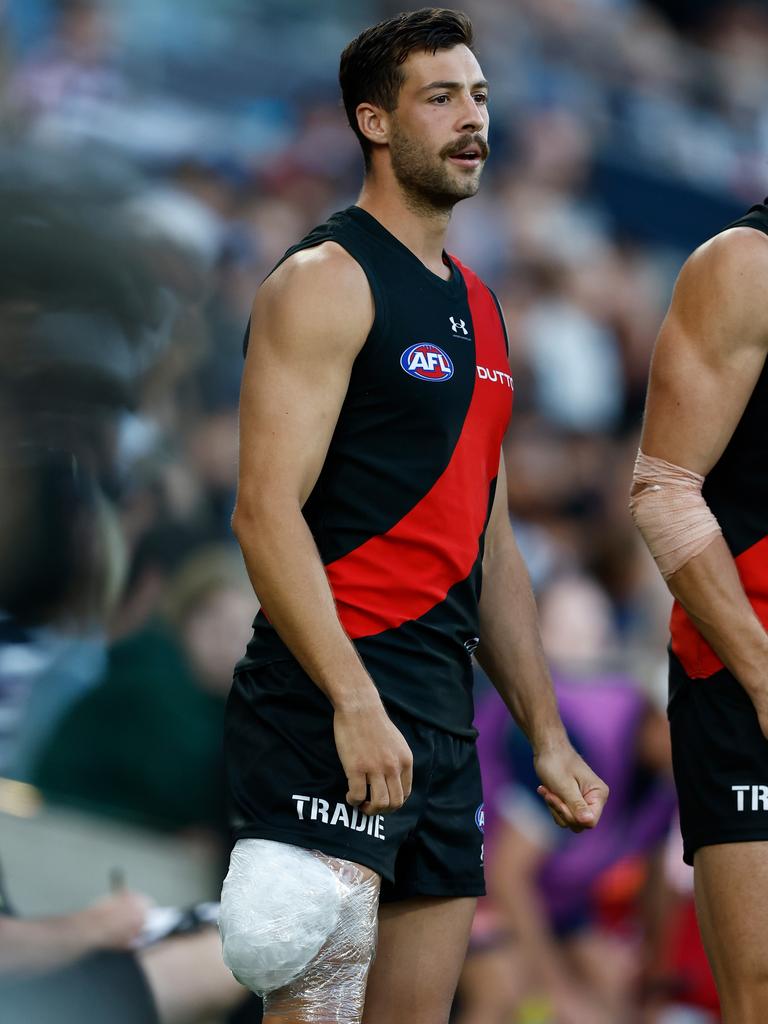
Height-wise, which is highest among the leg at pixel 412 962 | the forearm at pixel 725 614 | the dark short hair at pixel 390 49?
the dark short hair at pixel 390 49

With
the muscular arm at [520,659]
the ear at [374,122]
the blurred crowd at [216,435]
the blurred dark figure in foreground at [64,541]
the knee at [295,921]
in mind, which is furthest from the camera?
the blurred crowd at [216,435]

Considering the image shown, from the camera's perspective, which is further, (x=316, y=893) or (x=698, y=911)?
(x=698, y=911)

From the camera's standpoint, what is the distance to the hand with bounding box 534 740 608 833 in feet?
9.95

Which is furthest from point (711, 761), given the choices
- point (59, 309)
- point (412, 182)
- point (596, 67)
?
point (596, 67)

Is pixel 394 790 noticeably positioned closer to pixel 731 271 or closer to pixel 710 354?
pixel 710 354

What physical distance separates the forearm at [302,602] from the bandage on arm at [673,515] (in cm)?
66

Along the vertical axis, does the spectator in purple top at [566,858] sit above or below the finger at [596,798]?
below

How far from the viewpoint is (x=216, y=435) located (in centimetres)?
562

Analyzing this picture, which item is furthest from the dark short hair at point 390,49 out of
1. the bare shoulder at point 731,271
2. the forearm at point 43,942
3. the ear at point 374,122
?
the forearm at point 43,942

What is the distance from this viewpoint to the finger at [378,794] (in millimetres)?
2645

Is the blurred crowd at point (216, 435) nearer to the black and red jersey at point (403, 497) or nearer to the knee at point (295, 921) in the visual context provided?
the black and red jersey at point (403, 497)

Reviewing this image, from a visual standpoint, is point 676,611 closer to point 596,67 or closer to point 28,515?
point 28,515

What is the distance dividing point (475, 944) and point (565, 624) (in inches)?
53.8

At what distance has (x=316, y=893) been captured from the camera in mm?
2641
